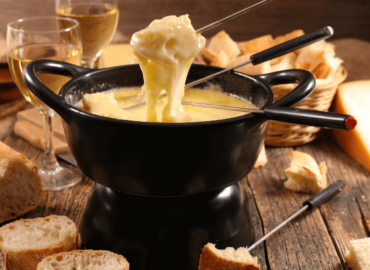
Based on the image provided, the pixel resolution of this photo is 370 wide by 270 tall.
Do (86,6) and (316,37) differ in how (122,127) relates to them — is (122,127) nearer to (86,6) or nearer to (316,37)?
(316,37)

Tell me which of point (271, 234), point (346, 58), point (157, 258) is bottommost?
point (346, 58)

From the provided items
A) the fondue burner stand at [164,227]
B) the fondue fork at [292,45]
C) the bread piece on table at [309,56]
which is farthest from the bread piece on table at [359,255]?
the bread piece on table at [309,56]

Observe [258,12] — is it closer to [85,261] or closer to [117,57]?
[117,57]

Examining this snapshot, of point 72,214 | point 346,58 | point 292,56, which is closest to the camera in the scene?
point 72,214

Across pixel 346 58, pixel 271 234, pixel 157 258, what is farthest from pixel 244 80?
pixel 346 58

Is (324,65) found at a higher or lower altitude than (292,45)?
lower

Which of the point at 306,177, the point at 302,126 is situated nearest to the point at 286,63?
the point at 302,126

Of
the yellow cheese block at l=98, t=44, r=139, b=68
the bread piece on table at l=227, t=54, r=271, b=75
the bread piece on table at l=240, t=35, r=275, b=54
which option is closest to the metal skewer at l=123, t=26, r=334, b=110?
the bread piece on table at l=227, t=54, r=271, b=75
